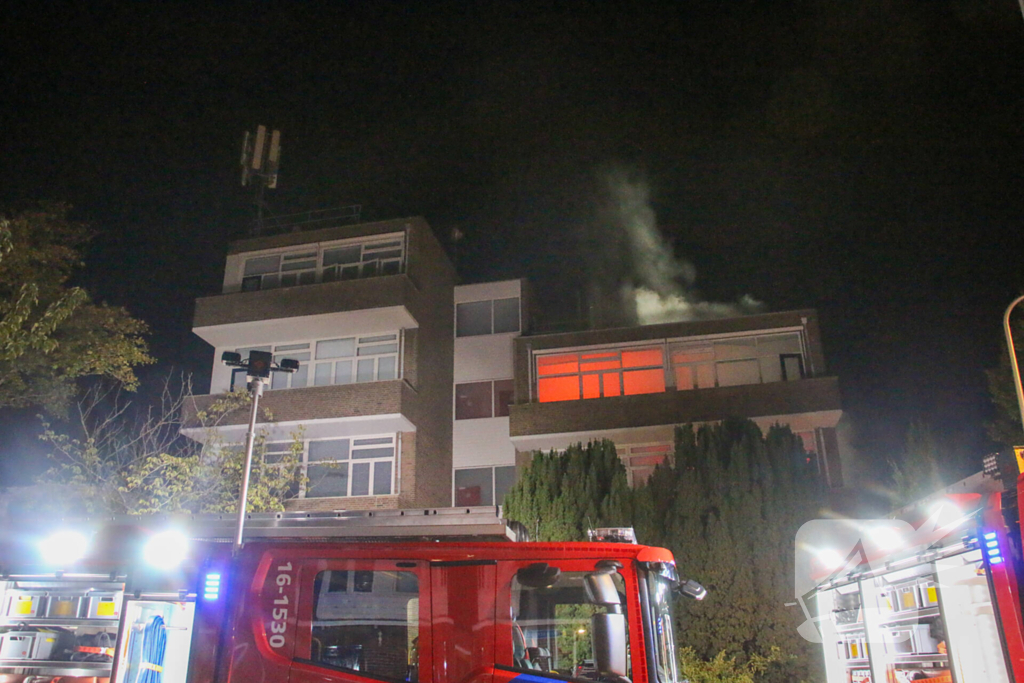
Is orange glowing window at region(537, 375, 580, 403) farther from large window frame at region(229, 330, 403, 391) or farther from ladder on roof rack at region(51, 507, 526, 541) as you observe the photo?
ladder on roof rack at region(51, 507, 526, 541)

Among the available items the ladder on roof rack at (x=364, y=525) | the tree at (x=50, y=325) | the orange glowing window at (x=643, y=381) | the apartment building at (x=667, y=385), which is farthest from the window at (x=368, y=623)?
the orange glowing window at (x=643, y=381)

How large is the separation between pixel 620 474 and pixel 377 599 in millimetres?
10489

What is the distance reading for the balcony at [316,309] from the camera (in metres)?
21.5

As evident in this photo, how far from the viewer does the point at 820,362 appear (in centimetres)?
1961

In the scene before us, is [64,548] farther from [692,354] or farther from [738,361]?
[738,361]

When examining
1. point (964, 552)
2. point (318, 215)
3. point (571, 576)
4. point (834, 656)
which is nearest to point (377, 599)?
point (571, 576)

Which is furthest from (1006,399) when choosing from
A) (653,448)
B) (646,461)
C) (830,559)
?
(830,559)

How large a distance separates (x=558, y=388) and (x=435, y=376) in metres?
3.56

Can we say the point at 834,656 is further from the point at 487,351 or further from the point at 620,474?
the point at 487,351

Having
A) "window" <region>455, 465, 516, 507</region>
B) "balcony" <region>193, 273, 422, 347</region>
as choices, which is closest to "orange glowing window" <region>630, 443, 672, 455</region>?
"window" <region>455, 465, 516, 507</region>

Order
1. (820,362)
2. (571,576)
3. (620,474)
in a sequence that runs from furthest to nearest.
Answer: (820,362) → (620,474) → (571,576)

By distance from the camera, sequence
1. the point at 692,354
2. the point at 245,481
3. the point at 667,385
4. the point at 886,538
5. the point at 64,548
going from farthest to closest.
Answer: the point at 692,354 < the point at 667,385 < the point at 245,481 < the point at 886,538 < the point at 64,548

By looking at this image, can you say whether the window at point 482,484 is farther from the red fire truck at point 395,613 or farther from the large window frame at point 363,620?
the large window frame at point 363,620

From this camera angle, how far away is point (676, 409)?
19.7 m
